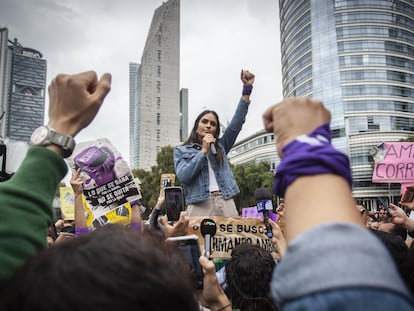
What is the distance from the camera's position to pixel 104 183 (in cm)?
335

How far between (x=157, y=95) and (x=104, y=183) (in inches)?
2492

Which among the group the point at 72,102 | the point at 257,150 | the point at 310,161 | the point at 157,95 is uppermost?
the point at 157,95

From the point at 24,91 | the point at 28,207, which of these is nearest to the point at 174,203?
the point at 28,207

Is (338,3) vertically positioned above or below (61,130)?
above

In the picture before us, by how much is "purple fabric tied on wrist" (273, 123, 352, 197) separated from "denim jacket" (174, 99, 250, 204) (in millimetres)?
2364

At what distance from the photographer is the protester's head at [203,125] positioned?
3508 millimetres

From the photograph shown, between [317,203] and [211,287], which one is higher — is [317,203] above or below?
above

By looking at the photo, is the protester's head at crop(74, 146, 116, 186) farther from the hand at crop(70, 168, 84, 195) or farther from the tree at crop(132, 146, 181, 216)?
the tree at crop(132, 146, 181, 216)

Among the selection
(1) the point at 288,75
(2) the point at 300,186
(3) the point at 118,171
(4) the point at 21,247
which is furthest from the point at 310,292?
(1) the point at 288,75

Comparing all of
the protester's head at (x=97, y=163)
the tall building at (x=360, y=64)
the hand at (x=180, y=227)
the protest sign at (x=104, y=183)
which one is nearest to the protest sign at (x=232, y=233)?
the hand at (x=180, y=227)

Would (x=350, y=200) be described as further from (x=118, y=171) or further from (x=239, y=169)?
(x=239, y=169)

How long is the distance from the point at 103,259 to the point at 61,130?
1.76 ft

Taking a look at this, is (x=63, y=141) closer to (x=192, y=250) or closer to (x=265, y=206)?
(x=192, y=250)

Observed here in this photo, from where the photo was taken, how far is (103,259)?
2.10 ft
